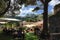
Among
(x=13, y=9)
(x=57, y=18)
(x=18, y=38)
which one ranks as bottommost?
(x=18, y=38)

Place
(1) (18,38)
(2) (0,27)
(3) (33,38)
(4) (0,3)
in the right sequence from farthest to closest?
(2) (0,27)
(4) (0,3)
(1) (18,38)
(3) (33,38)

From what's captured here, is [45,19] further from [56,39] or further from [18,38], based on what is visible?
[56,39]

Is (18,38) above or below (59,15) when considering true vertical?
below

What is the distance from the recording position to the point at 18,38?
1839 centimetres

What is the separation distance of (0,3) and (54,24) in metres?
8.80

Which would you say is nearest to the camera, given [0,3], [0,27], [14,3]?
[0,3]

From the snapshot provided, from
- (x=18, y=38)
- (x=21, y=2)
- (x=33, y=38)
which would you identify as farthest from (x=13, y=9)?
(x=33, y=38)

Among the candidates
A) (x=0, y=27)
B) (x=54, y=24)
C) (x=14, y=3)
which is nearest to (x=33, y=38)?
(x=54, y=24)

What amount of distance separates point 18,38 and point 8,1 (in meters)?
4.43

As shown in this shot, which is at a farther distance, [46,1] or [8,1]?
[8,1]

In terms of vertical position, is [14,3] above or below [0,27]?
above

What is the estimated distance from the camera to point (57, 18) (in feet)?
41.7

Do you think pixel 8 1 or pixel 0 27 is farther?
pixel 0 27

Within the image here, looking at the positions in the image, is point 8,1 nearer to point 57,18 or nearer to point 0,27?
point 57,18
